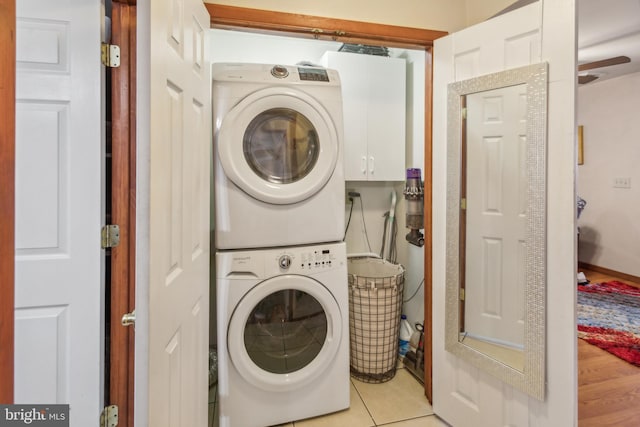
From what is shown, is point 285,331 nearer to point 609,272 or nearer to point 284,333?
point 284,333

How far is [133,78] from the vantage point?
1371 mm

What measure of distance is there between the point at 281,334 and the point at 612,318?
3.12 metres

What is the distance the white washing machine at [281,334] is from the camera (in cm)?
164

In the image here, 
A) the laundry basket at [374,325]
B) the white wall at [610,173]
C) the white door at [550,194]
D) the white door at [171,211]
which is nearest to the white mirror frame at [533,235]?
the white door at [550,194]

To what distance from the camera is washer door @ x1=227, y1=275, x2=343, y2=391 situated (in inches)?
64.9

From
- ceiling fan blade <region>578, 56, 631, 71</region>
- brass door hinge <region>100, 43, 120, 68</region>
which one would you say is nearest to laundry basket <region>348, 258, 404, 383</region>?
brass door hinge <region>100, 43, 120, 68</region>

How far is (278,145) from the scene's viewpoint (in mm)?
1749

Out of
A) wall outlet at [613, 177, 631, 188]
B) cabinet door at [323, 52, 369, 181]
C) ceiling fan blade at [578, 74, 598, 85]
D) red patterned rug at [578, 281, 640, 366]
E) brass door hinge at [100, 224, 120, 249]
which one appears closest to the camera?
brass door hinge at [100, 224, 120, 249]

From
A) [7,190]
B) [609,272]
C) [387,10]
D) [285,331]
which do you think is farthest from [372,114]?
[609,272]

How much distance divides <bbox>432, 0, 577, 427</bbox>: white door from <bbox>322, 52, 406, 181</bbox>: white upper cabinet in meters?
0.80

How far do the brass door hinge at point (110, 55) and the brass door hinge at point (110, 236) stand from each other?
646mm

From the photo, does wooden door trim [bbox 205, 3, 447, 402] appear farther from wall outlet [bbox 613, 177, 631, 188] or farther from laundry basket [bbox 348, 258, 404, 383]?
wall outlet [bbox 613, 177, 631, 188]

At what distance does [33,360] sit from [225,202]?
97 centimetres

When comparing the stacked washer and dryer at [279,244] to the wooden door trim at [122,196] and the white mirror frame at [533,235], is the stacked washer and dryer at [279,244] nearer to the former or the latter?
the wooden door trim at [122,196]
